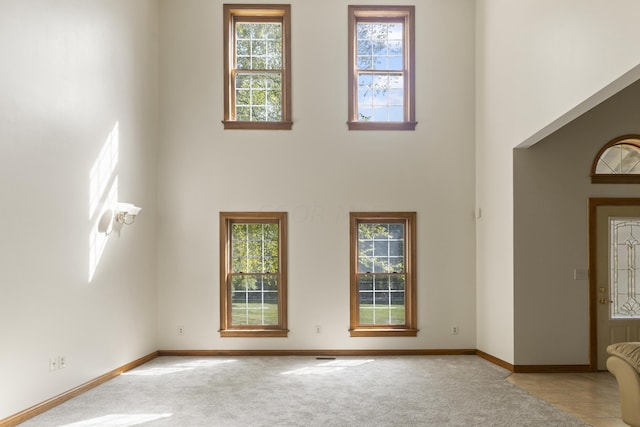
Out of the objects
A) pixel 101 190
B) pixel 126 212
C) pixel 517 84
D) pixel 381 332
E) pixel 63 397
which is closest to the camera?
pixel 63 397

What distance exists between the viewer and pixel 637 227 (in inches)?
246

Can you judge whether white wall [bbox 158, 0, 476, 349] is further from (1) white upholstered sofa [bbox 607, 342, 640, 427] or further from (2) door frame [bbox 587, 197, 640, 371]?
(1) white upholstered sofa [bbox 607, 342, 640, 427]

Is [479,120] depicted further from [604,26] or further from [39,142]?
[39,142]

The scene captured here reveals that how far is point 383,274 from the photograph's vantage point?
23.6 feet

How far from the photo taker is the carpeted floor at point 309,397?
4.34 m

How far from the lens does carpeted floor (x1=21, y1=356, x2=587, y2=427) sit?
434 cm

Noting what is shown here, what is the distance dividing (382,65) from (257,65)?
1.79 meters

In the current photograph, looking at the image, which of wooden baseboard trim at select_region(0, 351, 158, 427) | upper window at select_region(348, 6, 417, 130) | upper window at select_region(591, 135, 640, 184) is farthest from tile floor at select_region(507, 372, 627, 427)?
wooden baseboard trim at select_region(0, 351, 158, 427)

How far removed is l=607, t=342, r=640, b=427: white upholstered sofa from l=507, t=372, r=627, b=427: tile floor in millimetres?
241

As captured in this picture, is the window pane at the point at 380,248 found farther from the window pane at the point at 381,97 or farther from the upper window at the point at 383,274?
the window pane at the point at 381,97

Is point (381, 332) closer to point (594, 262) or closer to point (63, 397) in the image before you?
point (594, 262)

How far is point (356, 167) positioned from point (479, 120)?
1826mm

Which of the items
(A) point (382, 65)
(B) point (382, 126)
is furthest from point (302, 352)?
(A) point (382, 65)

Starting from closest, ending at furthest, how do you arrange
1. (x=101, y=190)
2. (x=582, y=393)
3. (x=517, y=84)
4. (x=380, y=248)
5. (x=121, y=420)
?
(x=121, y=420) < (x=582, y=393) < (x=101, y=190) < (x=517, y=84) < (x=380, y=248)
